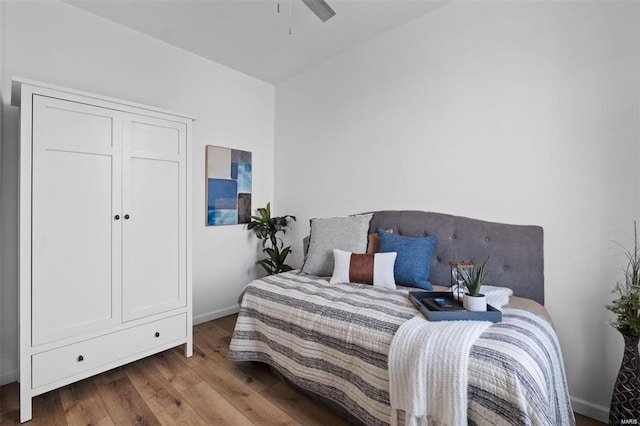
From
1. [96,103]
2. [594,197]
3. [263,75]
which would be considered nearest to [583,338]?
[594,197]

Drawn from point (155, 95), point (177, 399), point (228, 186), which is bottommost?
point (177, 399)

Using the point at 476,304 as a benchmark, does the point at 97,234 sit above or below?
above

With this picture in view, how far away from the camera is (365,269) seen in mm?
2191

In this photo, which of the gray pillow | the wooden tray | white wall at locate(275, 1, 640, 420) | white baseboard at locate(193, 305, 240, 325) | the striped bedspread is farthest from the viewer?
white baseboard at locate(193, 305, 240, 325)

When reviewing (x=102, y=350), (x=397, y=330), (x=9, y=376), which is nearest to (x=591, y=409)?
(x=397, y=330)

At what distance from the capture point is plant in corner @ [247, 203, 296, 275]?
3.36 m

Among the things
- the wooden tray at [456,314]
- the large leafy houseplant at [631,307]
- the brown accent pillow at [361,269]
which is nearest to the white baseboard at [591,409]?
the large leafy houseplant at [631,307]

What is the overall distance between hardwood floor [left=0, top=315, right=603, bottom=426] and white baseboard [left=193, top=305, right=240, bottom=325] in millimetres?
737

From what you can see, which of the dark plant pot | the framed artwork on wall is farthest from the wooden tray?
the framed artwork on wall

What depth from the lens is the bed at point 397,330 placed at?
111cm

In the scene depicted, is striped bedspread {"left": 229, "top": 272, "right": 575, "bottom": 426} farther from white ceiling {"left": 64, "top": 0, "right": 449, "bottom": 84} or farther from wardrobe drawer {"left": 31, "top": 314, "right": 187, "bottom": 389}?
white ceiling {"left": 64, "top": 0, "right": 449, "bottom": 84}

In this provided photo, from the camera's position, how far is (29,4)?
2.11 m

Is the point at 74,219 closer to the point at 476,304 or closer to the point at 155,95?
the point at 155,95

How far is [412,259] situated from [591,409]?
127cm
